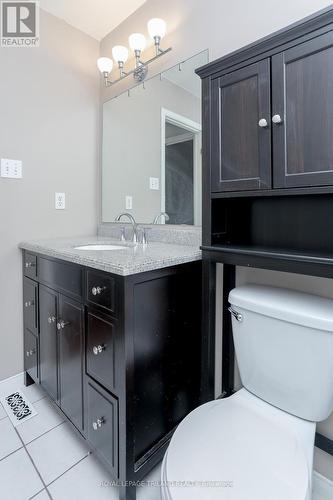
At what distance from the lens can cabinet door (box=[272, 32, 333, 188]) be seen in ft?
2.52

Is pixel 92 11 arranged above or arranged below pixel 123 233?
above

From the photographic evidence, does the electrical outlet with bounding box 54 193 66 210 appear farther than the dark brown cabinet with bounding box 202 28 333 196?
Yes

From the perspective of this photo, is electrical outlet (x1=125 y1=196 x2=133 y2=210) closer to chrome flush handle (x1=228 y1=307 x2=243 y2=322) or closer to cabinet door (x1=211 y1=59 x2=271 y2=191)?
cabinet door (x1=211 y1=59 x2=271 y2=191)

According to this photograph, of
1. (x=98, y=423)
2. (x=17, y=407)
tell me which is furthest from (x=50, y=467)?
(x=17, y=407)

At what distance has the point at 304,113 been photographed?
81 centimetres

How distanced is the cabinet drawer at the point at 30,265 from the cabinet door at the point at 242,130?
1112mm

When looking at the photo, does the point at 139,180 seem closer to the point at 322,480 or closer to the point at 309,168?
the point at 309,168

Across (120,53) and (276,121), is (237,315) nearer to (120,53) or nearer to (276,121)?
(276,121)

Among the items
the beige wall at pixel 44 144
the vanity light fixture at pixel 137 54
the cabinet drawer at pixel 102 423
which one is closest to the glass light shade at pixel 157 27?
the vanity light fixture at pixel 137 54

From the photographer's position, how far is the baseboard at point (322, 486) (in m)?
1.04

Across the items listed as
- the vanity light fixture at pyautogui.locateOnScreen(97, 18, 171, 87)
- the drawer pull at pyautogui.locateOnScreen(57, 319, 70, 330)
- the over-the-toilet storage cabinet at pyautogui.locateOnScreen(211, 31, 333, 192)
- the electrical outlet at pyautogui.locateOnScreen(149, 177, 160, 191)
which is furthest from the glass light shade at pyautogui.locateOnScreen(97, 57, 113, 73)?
Result: the drawer pull at pyautogui.locateOnScreen(57, 319, 70, 330)

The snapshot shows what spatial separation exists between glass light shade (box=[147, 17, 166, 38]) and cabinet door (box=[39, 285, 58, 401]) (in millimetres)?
1535

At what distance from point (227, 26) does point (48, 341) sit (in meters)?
1.81

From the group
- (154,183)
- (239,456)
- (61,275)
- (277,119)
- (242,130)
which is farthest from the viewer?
(154,183)
